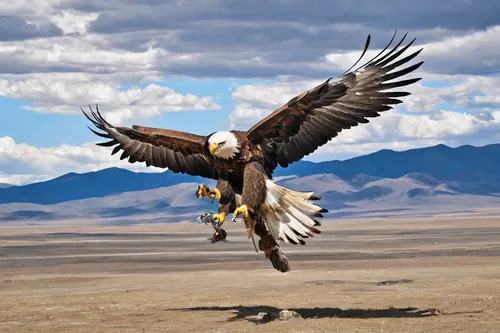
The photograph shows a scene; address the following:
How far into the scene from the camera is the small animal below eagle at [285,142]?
15422 mm

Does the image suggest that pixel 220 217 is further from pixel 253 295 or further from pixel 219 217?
pixel 253 295

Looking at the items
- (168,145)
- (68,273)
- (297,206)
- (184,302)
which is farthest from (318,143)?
(68,273)

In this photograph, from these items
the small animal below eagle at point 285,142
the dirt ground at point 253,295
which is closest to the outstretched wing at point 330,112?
the small animal below eagle at point 285,142

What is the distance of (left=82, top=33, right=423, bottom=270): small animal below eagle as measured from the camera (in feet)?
50.6

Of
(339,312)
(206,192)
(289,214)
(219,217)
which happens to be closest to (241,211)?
(219,217)

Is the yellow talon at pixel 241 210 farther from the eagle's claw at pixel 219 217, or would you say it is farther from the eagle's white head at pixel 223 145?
the eagle's white head at pixel 223 145

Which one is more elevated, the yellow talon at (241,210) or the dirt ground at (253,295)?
the yellow talon at (241,210)

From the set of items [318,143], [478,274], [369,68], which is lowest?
[478,274]

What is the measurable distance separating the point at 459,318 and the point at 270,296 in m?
7.08

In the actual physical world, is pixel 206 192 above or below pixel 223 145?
below

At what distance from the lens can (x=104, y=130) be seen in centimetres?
1859

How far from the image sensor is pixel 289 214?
51.6 feet

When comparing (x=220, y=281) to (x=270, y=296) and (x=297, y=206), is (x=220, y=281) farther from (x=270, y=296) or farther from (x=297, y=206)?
(x=297, y=206)

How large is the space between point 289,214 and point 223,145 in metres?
1.54
